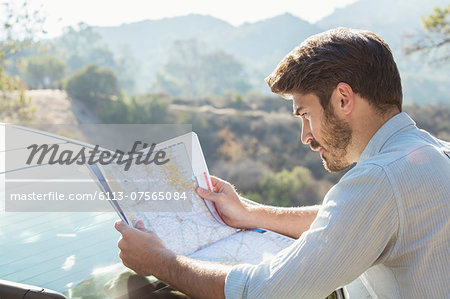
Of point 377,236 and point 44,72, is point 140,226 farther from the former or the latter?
point 44,72

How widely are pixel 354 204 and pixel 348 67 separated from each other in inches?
15.3

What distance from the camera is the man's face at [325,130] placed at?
1192 millimetres

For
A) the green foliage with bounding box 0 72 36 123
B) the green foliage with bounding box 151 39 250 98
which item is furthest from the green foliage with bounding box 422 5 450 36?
→ the green foliage with bounding box 151 39 250 98

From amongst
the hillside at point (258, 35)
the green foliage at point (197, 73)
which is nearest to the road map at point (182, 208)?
the hillside at point (258, 35)

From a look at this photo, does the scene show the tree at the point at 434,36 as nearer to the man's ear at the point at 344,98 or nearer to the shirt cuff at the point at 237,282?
the man's ear at the point at 344,98

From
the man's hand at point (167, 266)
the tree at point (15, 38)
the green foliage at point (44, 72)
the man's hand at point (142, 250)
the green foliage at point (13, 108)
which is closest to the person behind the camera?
the man's hand at point (167, 266)

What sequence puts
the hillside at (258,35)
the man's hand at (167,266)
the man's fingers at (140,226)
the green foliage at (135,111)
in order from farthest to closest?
the green foliage at (135,111), the hillside at (258,35), the man's fingers at (140,226), the man's hand at (167,266)

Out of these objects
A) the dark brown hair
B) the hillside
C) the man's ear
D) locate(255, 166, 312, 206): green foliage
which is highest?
the dark brown hair

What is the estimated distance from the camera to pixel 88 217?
5.63 feet

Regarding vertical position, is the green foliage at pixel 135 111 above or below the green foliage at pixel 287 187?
above

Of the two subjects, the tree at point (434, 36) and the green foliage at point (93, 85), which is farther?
the green foliage at point (93, 85)

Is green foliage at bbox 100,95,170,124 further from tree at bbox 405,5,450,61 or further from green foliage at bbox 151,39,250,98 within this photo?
tree at bbox 405,5,450,61

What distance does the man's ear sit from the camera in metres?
1.13

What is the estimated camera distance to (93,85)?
1912cm
